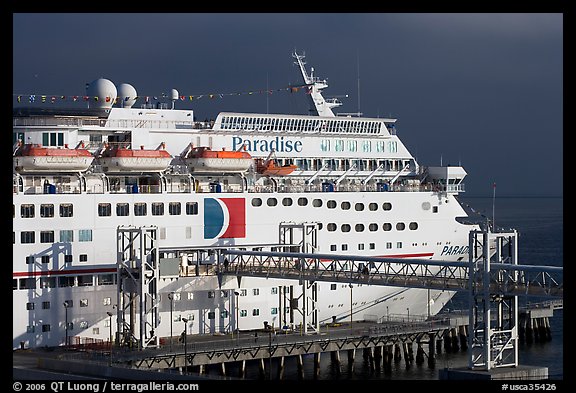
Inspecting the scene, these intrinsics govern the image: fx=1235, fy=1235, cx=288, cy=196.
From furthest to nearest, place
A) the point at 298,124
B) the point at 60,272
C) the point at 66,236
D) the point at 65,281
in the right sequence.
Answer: the point at 298,124 → the point at 66,236 → the point at 65,281 → the point at 60,272

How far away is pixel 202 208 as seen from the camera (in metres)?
59.9

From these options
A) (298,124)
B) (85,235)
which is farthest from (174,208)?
(298,124)

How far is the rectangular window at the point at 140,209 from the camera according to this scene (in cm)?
5803

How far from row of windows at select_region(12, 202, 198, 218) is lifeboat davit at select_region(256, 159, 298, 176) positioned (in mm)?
5256

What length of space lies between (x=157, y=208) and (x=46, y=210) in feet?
18.4

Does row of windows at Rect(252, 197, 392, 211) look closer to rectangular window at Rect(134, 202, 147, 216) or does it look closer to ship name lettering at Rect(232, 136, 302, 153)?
ship name lettering at Rect(232, 136, 302, 153)

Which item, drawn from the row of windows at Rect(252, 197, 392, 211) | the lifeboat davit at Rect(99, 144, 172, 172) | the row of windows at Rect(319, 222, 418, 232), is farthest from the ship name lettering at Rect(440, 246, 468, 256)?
the lifeboat davit at Rect(99, 144, 172, 172)

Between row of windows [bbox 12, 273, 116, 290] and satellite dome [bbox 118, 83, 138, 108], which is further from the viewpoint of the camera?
satellite dome [bbox 118, 83, 138, 108]

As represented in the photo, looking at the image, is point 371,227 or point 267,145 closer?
point 371,227

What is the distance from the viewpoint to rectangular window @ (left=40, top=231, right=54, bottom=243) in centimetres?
5537

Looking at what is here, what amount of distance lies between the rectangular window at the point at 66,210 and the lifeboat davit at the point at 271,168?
11.4 m

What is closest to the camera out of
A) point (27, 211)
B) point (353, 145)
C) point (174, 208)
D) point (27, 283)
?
point (27, 283)

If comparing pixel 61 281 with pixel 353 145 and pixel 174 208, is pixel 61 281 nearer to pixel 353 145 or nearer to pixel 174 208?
pixel 174 208

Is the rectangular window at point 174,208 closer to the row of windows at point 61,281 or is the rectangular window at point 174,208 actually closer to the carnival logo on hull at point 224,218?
the carnival logo on hull at point 224,218
